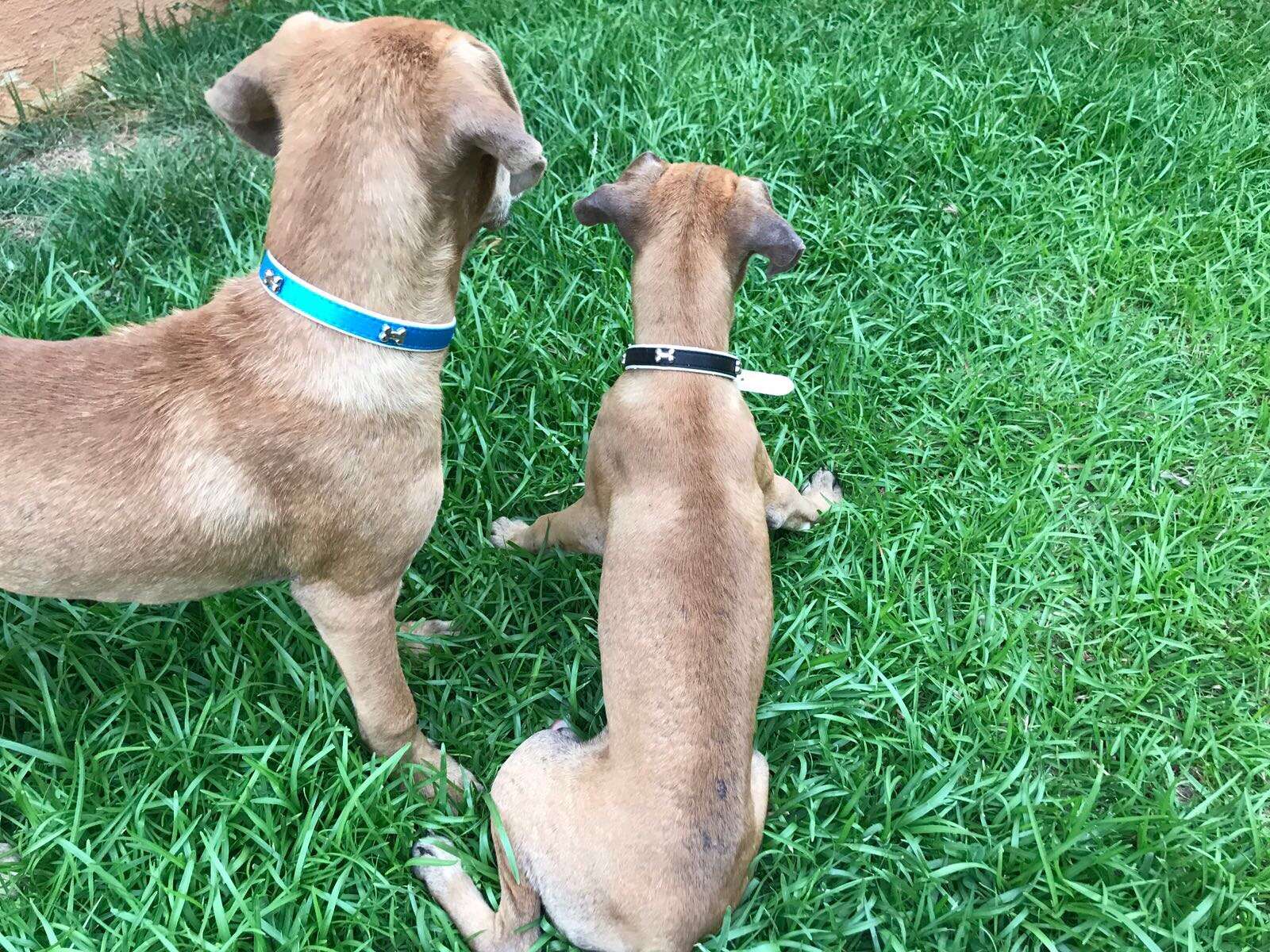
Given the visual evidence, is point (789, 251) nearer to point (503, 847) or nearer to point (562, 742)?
point (562, 742)

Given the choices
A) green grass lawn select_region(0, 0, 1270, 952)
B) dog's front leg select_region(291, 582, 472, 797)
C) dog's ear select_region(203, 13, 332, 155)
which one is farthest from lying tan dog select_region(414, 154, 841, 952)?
dog's ear select_region(203, 13, 332, 155)

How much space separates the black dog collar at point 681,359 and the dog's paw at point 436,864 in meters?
1.72

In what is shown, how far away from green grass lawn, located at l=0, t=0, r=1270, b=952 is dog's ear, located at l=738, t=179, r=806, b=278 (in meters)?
1.05

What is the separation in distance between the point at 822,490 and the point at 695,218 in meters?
1.38

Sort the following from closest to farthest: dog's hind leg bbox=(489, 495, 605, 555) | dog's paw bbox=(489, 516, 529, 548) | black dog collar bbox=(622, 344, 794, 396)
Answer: black dog collar bbox=(622, 344, 794, 396) → dog's hind leg bbox=(489, 495, 605, 555) → dog's paw bbox=(489, 516, 529, 548)

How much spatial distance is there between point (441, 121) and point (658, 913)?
213cm

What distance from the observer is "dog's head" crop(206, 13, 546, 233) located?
2111mm

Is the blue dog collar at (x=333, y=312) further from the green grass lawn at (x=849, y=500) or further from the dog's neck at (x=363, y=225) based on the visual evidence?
the green grass lawn at (x=849, y=500)

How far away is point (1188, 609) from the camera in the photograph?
3414 mm

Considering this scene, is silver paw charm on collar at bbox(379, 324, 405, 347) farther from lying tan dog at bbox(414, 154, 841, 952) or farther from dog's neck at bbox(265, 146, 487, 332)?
lying tan dog at bbox(414, 154, 841, 952)

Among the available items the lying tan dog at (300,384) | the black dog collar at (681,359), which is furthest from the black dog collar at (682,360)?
the lying tan dog at (300,384)

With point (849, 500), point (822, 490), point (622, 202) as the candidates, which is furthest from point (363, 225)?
point (849, 500)

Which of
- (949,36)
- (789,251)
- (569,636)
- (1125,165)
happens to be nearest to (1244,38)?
(1125,165)

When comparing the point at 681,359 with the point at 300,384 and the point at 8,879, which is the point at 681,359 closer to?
the point at 300,384
